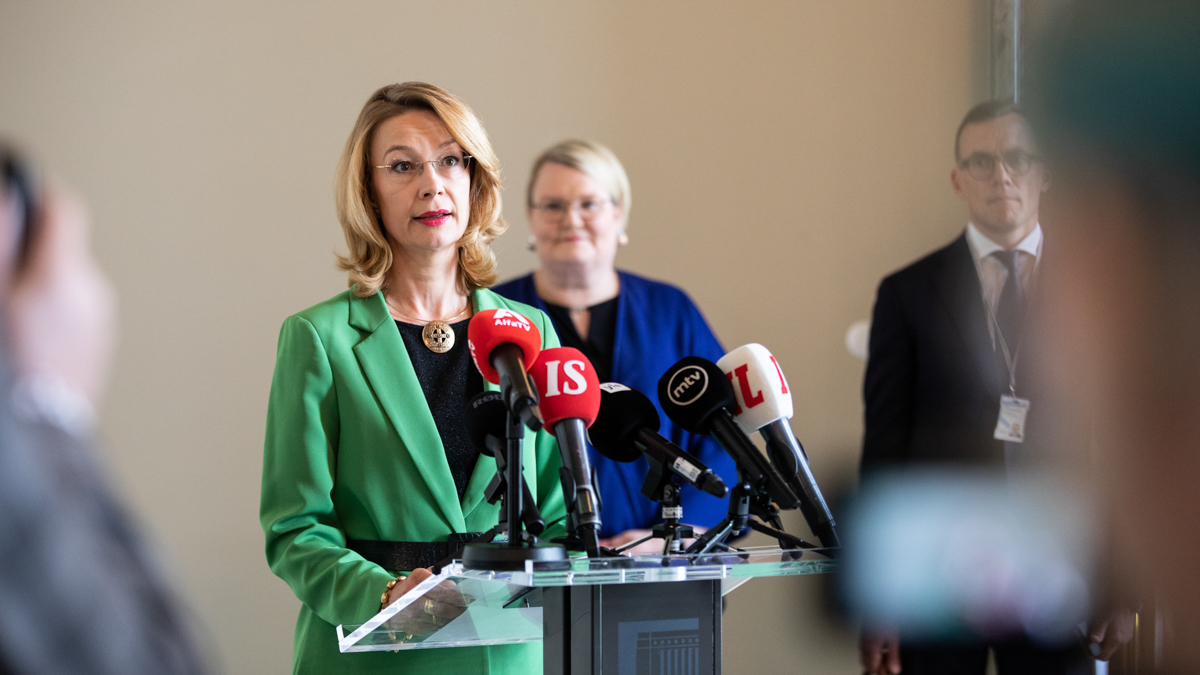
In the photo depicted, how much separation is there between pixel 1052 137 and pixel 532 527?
73cm

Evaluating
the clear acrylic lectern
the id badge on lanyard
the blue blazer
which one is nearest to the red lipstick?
the clear acrylic lectern

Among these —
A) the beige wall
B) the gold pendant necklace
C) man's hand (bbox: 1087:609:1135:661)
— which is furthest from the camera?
the beige wall

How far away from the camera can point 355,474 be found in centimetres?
155

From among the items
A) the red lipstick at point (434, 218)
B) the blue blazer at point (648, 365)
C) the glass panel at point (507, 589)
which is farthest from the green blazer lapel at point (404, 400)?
the blue blazer at point (648, 365)

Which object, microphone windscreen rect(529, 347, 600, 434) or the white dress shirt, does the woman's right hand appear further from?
the white dress shirt

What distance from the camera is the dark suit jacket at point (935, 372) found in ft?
8.96

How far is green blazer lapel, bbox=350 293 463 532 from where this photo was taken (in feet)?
5.08

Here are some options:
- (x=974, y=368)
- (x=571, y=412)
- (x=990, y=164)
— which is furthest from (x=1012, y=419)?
(x=571, y=412)

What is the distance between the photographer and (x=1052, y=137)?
2.00 ft

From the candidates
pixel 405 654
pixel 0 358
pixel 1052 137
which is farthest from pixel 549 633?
pixel 0 358

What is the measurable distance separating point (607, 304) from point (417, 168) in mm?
1200

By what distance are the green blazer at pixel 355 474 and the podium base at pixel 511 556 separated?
45cm

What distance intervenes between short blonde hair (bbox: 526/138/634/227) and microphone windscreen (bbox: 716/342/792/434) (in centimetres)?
170

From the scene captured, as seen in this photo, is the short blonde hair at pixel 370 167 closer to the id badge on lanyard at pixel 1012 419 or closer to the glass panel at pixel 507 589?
the glass panel at pixel 507 589
